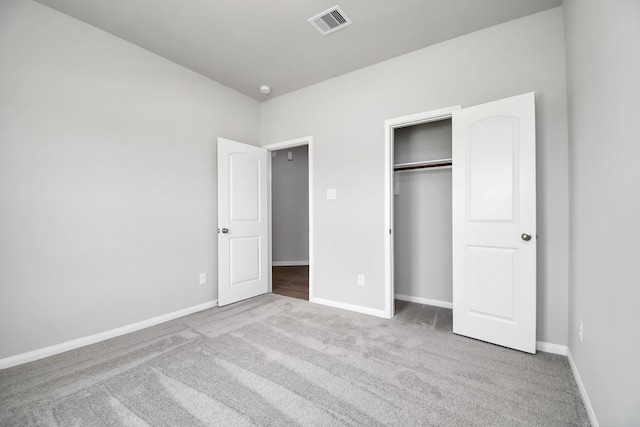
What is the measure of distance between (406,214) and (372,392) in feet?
7.60

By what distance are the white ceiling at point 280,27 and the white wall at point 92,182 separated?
298 mm

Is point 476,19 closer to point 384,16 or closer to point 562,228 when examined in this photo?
point 384,16

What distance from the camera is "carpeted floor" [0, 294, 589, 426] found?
1482 millimetres

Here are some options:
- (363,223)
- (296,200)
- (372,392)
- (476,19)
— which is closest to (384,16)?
(476,19)

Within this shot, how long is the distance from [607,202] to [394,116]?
197 centimetres

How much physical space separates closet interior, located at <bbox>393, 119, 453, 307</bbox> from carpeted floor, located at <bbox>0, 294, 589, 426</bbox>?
0.86m

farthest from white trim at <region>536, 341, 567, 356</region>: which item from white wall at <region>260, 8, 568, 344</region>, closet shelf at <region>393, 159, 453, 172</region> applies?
closet shelf at <region>393, 159, 453, 172</region>

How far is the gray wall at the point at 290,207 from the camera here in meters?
6.10

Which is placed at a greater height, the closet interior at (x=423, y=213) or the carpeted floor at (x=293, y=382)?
the closet interior at (x=423, y=213)

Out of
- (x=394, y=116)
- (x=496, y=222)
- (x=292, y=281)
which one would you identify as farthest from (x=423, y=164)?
(x=292, y=281)

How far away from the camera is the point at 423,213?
342cm

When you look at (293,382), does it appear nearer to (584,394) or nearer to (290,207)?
(584,394)

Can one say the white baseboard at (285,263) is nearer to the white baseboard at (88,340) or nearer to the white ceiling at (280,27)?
the white baseboard at (88,340)

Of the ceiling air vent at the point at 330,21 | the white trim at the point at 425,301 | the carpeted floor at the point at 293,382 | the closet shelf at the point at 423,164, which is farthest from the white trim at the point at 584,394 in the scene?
the ceiling air vent at the point at 330,21
